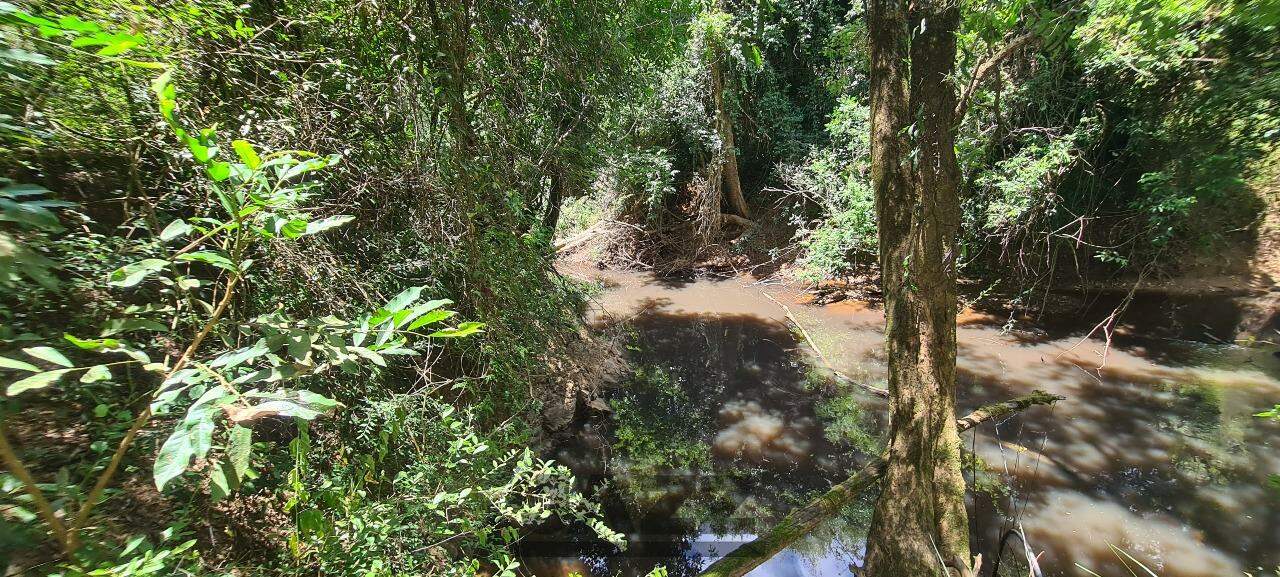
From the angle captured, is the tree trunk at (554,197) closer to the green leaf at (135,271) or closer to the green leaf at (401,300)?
the green leaf at (401,300)

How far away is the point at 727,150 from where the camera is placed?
977cm

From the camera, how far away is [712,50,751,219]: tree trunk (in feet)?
30.0

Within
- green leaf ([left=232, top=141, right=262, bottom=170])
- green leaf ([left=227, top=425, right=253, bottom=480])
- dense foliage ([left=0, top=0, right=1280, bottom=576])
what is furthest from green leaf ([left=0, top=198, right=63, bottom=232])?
green leaf ([left=227, top=425, right=253, bottom=480])

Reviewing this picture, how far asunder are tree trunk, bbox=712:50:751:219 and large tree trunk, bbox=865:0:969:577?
6996mm

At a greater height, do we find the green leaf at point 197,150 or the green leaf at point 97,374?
the green leaf at point 197,150

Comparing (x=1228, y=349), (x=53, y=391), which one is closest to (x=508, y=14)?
(x=53, y=391)

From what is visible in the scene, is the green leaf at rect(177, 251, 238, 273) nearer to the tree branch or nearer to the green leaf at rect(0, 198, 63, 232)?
the green leaf at rect(0, 198, 63, 232)

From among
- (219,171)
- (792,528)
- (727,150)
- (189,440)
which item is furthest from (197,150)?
(727,150)

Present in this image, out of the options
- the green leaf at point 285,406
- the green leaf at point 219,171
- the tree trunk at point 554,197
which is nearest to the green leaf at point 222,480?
the green leaf at point 285,406

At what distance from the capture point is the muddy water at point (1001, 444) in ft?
11.8

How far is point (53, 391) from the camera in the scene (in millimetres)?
1289

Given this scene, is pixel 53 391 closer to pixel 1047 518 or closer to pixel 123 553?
pixel 123 553

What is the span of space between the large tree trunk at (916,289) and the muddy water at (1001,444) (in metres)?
0.26

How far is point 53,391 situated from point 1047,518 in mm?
5493
